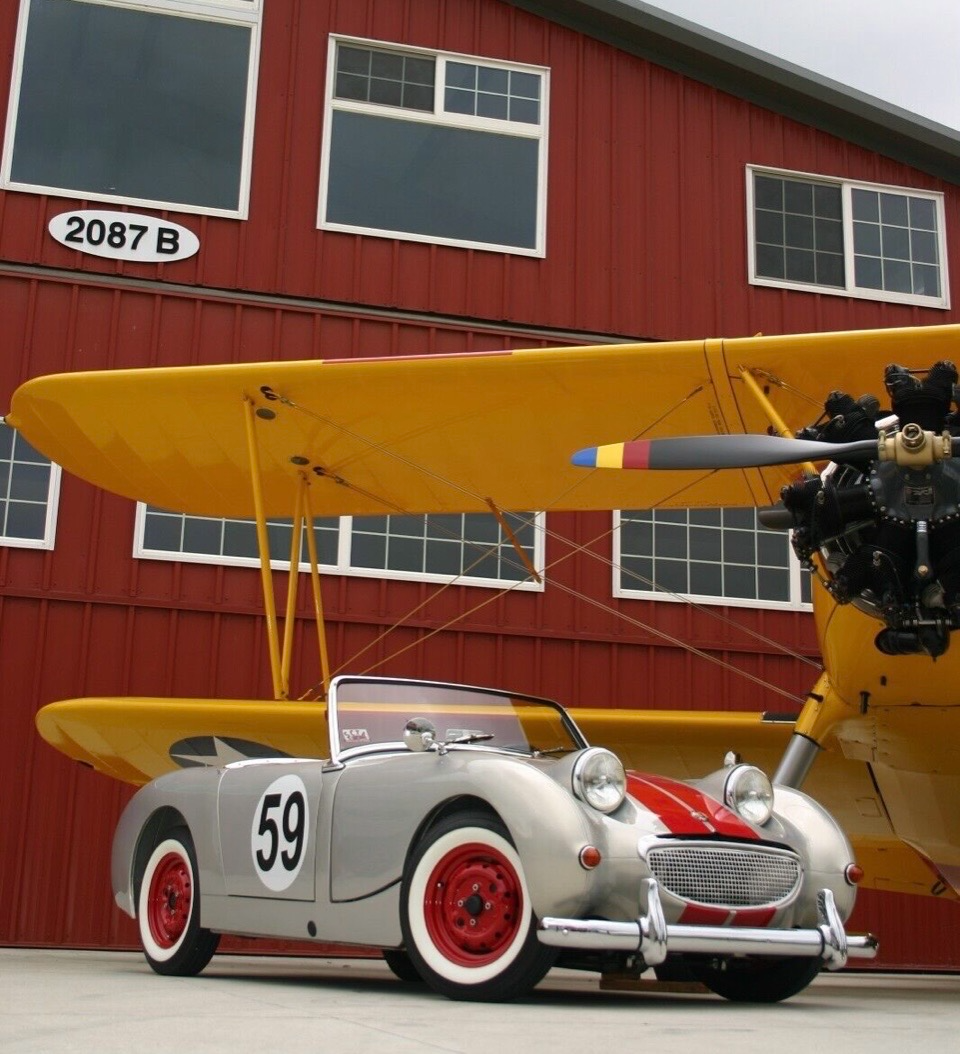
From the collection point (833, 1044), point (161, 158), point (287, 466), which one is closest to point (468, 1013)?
point (833, 1044)

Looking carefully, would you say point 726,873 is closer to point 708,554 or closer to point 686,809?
point 686,809

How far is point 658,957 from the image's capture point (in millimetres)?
4156

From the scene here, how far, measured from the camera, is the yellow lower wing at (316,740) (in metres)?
8.06

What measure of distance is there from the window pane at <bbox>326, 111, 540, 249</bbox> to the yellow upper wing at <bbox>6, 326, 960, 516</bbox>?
3.57 meters

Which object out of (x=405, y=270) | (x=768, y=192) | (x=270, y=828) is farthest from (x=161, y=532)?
(x=768, y=192)

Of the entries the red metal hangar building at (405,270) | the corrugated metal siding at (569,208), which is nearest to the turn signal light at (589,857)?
the red metal hangar building at (405,270)

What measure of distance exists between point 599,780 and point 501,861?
0.44m

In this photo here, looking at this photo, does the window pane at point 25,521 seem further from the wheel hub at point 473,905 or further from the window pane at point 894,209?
the window pane at point 894,209

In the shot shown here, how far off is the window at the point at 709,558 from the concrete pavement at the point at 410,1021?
6.62 m

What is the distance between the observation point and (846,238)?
43.2 ft

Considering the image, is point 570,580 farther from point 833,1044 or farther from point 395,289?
point 833,1044

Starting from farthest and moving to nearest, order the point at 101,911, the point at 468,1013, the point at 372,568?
the point at 372,568
the point at 101,911
the point at 468,1013

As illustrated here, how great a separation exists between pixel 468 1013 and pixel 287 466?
558 centimetres

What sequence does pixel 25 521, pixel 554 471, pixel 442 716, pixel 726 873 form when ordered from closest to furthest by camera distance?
pixel 726 873 → pixel 442 716 → pixel 554 471 → pixel 25 521
